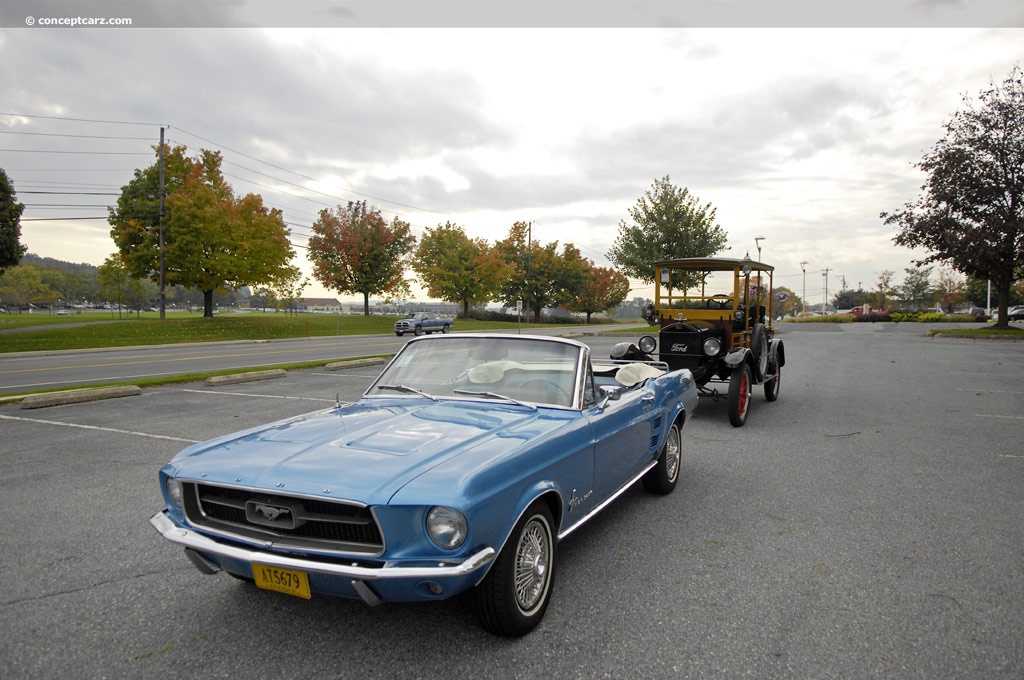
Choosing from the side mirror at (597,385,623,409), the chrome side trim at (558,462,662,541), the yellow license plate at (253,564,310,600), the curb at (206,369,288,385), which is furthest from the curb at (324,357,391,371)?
the yellow license plate at (253,564,310,600)

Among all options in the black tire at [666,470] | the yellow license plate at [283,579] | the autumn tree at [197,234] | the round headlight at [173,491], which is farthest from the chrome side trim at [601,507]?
the autumn tree at [197,234]

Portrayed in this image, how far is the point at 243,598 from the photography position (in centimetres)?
333

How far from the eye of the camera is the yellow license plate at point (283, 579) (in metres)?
2.56

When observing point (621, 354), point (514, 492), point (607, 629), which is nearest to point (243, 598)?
point (514, 492)

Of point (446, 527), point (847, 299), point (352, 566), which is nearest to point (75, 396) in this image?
point (352, 566)

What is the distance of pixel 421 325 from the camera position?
124 feet

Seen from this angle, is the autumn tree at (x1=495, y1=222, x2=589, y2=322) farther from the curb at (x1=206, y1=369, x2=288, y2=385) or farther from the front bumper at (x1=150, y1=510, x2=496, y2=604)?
the front bumper at (x1=150, y1=510, x2=496, y2=604)

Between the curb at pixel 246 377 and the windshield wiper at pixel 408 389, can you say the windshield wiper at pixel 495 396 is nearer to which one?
the windshield wiper at pixel 408 389

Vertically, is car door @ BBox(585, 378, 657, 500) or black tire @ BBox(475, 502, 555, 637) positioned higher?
car door @ BBox(585, 378, 657, 500)

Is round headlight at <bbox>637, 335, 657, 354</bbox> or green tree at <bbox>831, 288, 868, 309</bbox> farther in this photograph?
green tree at <bbox>831, 288, 868, 309</bbox>

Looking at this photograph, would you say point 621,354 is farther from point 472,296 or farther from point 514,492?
point 472,296

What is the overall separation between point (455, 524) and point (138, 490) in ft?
13.4

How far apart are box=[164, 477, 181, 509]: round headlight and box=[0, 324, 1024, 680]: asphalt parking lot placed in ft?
1.99

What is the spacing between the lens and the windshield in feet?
13.1
